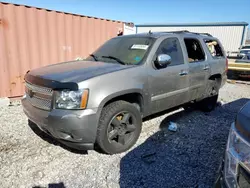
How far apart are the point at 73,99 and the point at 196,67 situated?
9.14 ft

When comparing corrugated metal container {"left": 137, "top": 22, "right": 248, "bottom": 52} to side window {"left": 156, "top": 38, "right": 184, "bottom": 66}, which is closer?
side window {"left": 156, "top": 38, "right": 184, "bottom": 66}

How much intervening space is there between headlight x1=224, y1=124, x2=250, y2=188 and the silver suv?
65.9 inches

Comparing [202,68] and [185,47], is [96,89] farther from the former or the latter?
[202,68]

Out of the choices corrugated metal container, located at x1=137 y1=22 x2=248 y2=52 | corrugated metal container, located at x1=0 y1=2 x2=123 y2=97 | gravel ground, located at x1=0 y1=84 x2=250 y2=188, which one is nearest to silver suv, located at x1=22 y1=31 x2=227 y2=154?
gravel ground, located at x1=0 y1=84 x2=250 y2=188

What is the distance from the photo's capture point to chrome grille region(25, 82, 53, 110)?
2.72 metres

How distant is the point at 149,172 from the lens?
2.75 m

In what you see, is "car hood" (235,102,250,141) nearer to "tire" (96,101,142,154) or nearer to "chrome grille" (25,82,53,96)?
"tire" (96,101,142,154)

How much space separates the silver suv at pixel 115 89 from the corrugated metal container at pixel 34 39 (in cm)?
266

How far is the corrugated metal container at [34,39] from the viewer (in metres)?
5.37

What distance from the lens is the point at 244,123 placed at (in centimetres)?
129

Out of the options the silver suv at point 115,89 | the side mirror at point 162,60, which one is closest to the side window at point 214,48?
the silver suv at point 115,89

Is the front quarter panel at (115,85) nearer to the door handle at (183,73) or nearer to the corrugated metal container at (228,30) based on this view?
the door handle at (183,73)

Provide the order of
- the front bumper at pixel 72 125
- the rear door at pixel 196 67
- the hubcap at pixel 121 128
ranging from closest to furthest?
the front bumper at pixel 72 125 < the hubcap at pixel 121 128 < the rear door at pixel 196 67

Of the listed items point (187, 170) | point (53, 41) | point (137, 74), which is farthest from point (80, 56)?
point (187, 170)
